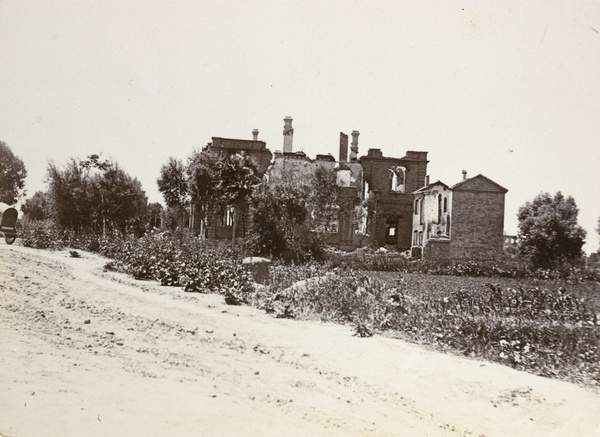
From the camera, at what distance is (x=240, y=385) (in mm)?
4340

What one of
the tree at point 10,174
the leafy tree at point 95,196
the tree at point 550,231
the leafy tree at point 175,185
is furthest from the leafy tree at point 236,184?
the tree at point 550,231

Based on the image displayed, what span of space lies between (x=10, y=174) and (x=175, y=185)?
10.00m

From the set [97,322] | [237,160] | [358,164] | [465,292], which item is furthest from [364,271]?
[358,164]

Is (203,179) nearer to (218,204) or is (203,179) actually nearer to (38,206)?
(218,204)

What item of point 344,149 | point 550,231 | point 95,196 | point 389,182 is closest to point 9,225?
point 95,196

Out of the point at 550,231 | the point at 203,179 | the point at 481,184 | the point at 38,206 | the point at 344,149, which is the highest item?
the point at 344,149

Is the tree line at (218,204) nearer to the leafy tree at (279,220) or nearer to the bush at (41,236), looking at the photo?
the leafy tree at (279,220)

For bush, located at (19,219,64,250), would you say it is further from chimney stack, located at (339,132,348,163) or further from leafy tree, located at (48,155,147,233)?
chimney stack, located at (339,132,348,163)

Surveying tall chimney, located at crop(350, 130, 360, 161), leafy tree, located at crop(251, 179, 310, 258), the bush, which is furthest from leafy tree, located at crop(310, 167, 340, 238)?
the bush

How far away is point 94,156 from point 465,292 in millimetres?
6783

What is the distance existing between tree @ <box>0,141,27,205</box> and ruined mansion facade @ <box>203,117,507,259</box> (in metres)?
7.31

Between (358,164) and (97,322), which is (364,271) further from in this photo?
(358,164)

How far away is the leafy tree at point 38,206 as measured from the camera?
9.55m

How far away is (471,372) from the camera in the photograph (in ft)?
16.2
